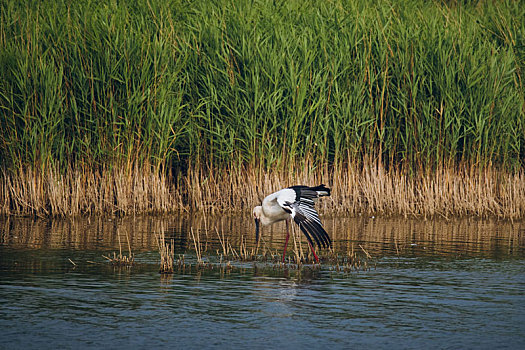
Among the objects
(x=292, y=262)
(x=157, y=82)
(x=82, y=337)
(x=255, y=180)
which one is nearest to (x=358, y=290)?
(x=292, y=262)

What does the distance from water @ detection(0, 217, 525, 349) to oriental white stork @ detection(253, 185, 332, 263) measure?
0.53 meters

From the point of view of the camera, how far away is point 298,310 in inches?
337

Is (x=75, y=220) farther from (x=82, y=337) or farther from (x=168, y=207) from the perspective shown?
(x=82, y=337)

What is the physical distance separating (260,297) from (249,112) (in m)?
7.43

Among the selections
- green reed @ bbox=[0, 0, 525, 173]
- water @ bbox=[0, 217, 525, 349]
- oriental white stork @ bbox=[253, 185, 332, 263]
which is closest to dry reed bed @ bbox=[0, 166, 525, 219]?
green reed @ bbox=[0, 0, 525, 173]

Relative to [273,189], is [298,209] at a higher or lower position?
lower

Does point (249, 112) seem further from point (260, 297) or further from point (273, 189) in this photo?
point (260, 297)

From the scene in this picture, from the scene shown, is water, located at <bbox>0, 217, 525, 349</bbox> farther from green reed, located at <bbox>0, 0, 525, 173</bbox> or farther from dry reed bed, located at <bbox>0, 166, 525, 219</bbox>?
green reed, located at <bbox>0, 0, 525, 173</bbox>

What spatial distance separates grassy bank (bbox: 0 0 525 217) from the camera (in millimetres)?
15453

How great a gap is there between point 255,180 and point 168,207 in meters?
1.76

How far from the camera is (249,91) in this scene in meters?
15.9

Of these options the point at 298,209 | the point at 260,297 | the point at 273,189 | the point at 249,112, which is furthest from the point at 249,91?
the point at 260,297

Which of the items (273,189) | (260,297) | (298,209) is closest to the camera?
(260,297)

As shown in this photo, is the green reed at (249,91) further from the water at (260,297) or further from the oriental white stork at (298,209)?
the oriental white stork at (298,209)
